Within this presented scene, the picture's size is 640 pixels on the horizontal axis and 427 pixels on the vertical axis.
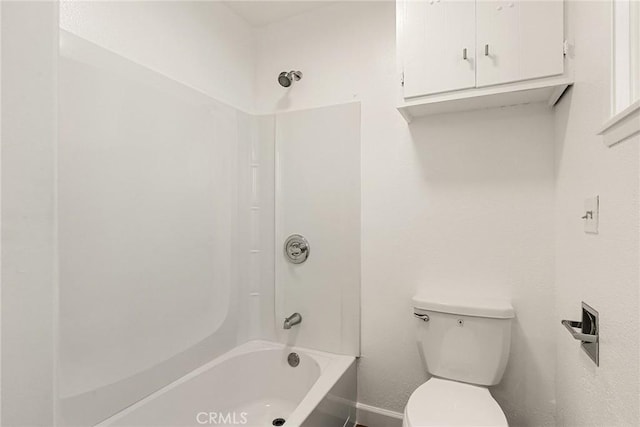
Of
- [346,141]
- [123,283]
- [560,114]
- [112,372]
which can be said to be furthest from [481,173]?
[112,372]

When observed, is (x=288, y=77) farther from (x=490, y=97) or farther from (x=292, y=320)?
(x=292, y=320)

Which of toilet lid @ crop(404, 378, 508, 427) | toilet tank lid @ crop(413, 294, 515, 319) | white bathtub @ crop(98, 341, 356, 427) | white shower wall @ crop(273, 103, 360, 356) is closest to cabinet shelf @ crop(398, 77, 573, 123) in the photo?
white shower wall @ crop(273, 103, 360, 356)

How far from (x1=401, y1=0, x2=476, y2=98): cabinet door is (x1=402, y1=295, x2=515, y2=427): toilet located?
1014 millimetres

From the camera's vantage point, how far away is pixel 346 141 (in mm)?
2037

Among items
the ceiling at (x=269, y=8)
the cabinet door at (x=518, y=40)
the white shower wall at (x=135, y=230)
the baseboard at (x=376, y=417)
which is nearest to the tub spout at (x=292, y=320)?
the white shower wall at (x=135, y=230)

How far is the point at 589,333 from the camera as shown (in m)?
1.04

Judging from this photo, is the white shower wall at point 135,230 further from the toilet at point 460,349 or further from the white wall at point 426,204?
the toilet at point 460,349

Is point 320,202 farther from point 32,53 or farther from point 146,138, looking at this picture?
point 32,53

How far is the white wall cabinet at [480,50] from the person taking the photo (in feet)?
4.42

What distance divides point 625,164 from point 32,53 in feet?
3.84

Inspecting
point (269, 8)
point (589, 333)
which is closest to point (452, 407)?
point (589, 333)

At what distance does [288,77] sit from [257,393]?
194 cm

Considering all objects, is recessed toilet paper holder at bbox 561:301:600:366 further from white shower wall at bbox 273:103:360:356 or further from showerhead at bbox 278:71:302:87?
showerhead at bbox 278:71:302:87

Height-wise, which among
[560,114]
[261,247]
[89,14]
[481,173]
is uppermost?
[89,14]
